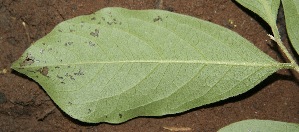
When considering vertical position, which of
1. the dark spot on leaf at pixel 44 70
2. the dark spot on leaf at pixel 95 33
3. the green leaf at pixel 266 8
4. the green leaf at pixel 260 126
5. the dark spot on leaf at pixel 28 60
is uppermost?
the green leaf at pixel 266 8

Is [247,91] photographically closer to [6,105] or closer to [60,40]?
[60,40]

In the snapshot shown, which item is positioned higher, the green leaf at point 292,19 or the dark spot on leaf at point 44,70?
the green leaf at point 292,19

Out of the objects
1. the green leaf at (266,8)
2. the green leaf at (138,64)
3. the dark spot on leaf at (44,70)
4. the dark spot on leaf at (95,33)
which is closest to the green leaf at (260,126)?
the green leaf at (138,64)

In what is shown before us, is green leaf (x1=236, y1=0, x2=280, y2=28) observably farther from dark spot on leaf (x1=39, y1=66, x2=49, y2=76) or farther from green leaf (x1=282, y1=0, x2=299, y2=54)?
dark spot on leaf (x1=39, y1=66, x2=49, y2=76)

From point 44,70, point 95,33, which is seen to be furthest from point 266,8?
point 44,70

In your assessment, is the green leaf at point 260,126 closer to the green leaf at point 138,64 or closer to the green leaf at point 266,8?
the green leaf at point 138,64

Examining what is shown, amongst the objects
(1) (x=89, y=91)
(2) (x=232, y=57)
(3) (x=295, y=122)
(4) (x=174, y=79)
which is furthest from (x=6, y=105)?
(3) (x=295, y=122)

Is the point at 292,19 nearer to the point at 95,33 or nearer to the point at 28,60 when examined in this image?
the point at 95,33

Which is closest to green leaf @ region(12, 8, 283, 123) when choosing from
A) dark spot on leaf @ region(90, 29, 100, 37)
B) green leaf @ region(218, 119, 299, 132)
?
dark spot on leaf @ region(90, 29, 100, 37)
